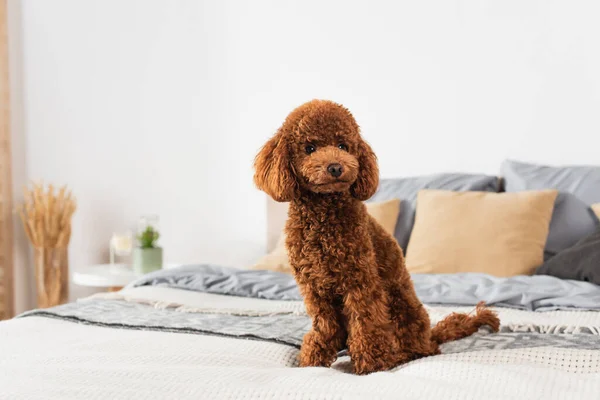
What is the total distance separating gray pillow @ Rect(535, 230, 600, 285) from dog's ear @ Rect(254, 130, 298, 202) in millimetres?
1215

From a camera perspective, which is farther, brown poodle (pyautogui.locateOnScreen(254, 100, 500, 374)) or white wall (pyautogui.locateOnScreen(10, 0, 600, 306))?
white wall (pyautogui.locateOnScreen(10, 0, 600, 306))

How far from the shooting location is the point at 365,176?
1.26 metres

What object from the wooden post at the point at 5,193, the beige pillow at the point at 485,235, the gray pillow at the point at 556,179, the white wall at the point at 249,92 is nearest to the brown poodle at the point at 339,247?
the beige pillow at the point at 485,235

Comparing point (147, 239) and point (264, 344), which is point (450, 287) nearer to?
point (264, 344)

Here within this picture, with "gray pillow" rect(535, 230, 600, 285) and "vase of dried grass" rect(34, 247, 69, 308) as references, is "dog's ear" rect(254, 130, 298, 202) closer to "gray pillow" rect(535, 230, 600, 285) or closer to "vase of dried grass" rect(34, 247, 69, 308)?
"gray pillow" rect(535, 230, 600, 285)

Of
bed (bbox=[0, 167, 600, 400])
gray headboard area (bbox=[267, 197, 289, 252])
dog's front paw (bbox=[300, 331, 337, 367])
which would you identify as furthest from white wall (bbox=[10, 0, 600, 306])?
dog's front paw (bbox=[300, 331, 337, 367])

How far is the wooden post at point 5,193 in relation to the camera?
321 centimetres

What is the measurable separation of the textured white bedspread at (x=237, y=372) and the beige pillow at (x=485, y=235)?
3.17 feet

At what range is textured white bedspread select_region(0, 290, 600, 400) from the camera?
1.04 meters

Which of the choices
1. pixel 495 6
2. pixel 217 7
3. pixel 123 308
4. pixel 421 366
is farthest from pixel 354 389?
pixel 217 7

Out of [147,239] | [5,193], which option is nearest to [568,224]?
[147,239]

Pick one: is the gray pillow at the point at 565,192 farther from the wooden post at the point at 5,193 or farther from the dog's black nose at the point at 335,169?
the wooden post at the point at 5,193

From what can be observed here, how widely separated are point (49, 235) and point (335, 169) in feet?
8.00

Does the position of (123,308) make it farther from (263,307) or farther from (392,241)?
(392,241)
